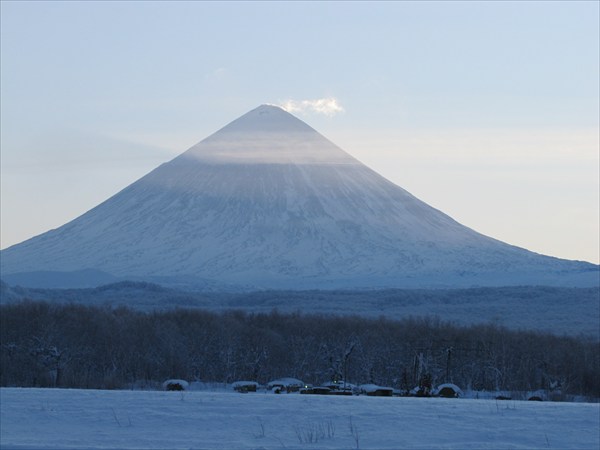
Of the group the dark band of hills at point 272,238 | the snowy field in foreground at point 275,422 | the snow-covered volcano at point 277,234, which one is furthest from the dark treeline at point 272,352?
the snow-covered volcano at point 277,234

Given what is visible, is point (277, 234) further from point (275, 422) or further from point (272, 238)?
point (275, 422)

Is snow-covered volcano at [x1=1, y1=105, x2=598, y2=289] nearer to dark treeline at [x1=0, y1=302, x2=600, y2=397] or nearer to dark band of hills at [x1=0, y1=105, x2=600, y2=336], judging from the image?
dark band of hills at [x1=0, y1=105, x2=600, y2=336]

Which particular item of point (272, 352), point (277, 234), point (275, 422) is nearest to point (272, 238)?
point (277, 234)

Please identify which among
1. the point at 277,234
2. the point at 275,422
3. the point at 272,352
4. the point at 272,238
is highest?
the point at 277,234

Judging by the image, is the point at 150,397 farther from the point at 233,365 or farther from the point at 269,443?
the point at 233,365

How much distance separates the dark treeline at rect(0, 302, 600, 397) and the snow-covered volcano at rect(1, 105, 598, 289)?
75352mm

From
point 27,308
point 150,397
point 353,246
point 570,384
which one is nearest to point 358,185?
point 353,246

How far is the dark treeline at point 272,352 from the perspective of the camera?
28547 mm

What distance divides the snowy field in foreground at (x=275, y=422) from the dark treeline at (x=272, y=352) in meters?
9.21

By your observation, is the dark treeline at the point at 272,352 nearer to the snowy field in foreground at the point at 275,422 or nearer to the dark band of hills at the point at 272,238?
the snowy field in foreground at the point at 275,422

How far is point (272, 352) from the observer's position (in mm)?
34188

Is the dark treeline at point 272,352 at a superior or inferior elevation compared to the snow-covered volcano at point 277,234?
inferior

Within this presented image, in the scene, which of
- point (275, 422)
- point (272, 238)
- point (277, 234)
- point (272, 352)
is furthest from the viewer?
point (277, 234)

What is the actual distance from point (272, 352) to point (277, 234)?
9899cm
